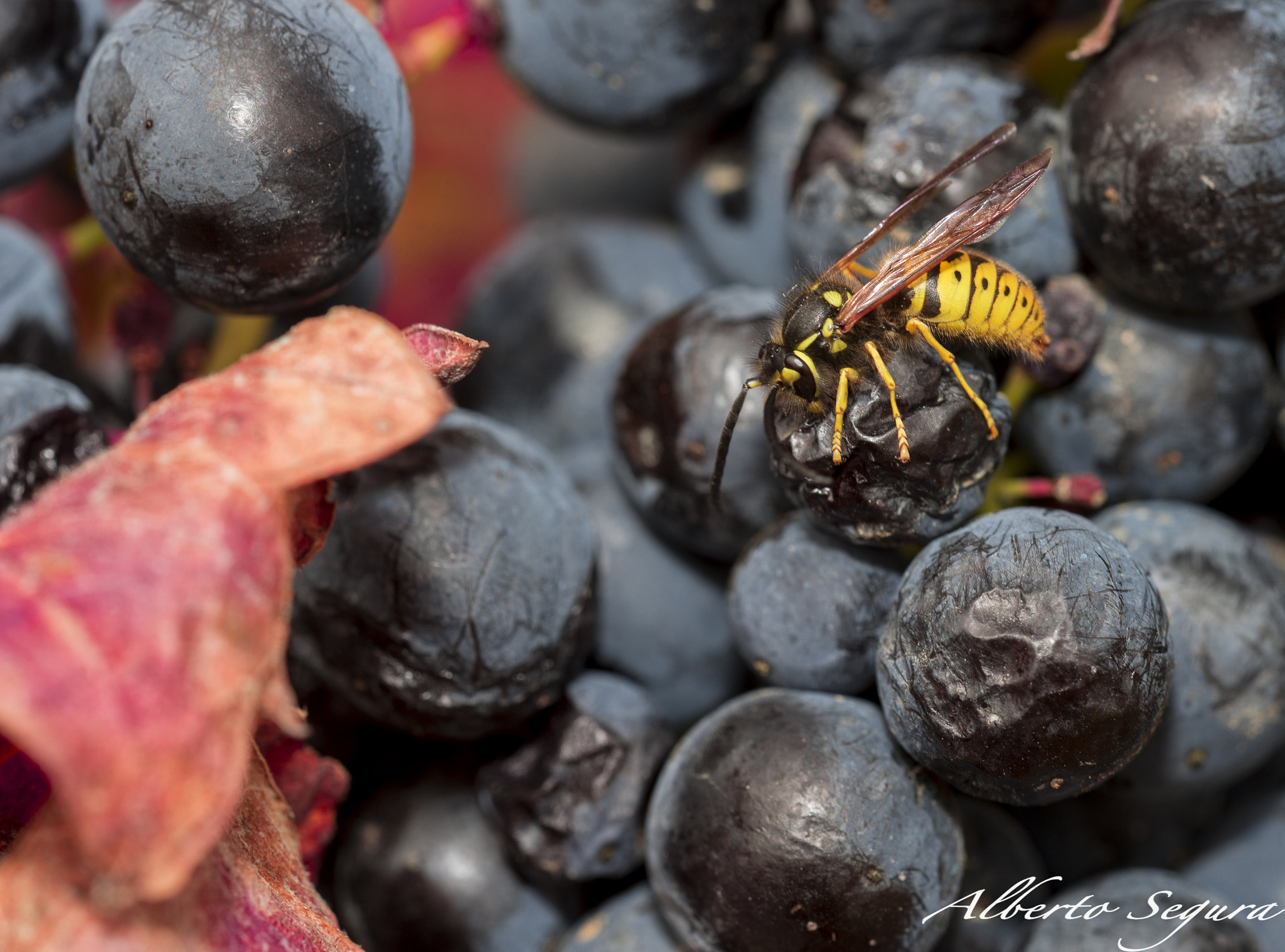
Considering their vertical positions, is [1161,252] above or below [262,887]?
above

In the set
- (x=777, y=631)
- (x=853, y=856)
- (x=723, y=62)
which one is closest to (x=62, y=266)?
(x=723, y=62)

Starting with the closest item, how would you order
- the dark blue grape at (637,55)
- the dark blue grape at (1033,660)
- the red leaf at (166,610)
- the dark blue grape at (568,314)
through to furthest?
the red leaf at (166,610) < the dark blue grape at (1033,660) < the dark blue grape at (637,55) < the dark blue grape at (568,314)

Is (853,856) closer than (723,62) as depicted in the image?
Yes

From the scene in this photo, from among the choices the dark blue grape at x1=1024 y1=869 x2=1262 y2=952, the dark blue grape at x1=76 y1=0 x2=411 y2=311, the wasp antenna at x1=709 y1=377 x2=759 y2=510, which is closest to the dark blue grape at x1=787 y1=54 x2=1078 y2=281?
the wasp antenna at x1=709 y1=377 x2=759 y2=510

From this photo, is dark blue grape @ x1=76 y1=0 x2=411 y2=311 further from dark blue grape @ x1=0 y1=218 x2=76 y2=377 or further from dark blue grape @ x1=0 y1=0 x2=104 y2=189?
dark blue grape @ x1=0 y1=218 x2=76 y2=377

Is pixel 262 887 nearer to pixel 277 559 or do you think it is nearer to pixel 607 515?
pixel 277 559

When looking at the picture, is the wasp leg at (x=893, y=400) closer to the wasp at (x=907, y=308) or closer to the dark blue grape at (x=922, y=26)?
the wasp at (x=907, y=308)

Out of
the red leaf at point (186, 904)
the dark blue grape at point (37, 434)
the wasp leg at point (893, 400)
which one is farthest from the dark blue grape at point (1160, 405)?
the dark blue grape at point (37, 434)
